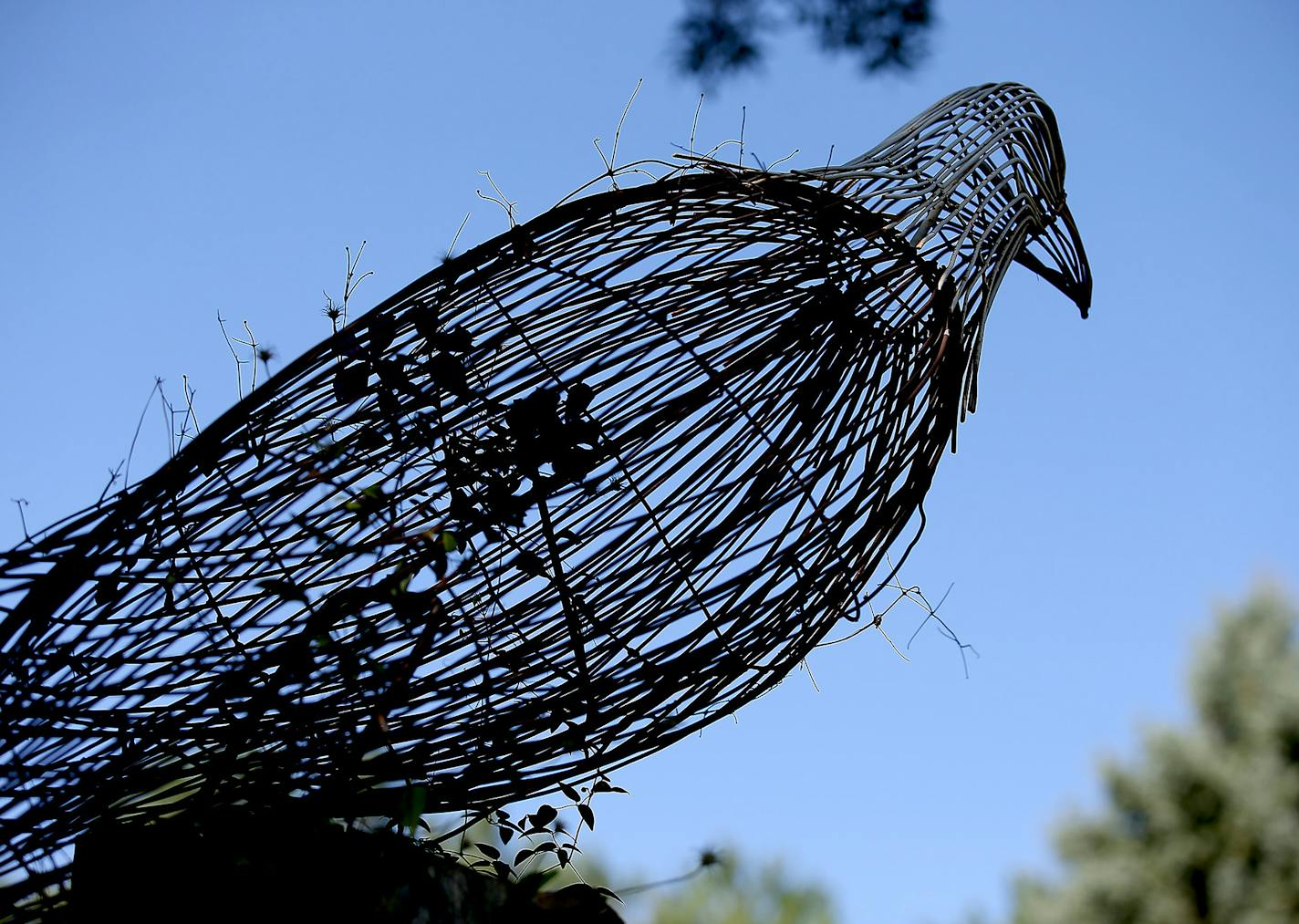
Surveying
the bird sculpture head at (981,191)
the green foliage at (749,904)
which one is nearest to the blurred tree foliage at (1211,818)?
the green foliage at (749,904)

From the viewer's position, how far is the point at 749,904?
11.0 m

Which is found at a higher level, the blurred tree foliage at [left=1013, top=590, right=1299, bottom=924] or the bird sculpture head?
the bird sculpture head

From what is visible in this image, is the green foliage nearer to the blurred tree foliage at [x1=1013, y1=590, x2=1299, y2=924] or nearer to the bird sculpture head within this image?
the blurred tree foliage at [x1=1013, y1=590, x2=1299, y2=924]

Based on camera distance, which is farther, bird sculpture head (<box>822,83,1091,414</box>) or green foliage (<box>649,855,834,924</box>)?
green foliage (<box>649,855,834,924</box>)

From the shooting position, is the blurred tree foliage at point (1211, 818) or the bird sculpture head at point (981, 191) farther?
the blurred tree foliage at point (1211, 818)

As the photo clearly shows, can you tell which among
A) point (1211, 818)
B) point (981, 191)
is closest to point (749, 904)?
point (1211, 818)

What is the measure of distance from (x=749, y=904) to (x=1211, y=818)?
4.57 m

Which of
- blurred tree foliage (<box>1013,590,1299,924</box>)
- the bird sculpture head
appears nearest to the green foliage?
blurred tree foliage (<box>1013,590,1299,924</box>)

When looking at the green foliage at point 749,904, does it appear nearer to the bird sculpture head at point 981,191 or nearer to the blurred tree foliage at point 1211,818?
the blurred tree foliage at point 1211,818

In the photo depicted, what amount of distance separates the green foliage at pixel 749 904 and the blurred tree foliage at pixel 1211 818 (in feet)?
7.91

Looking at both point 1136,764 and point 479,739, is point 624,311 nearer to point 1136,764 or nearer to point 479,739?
point 479,739

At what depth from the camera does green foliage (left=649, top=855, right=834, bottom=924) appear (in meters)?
10.7

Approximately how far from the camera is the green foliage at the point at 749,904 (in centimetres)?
1066

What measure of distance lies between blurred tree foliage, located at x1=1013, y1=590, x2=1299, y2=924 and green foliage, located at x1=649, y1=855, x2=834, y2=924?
2410mm
